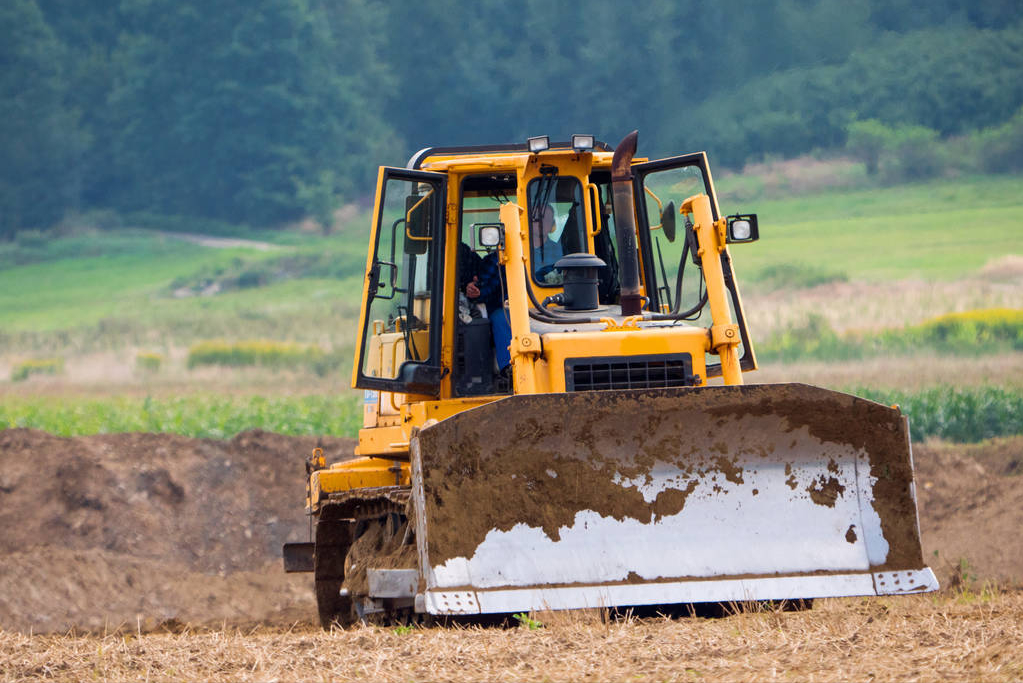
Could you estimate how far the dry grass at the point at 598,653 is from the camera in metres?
5.08

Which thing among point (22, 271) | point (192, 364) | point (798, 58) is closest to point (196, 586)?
point (192, 364)

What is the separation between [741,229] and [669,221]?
64cm

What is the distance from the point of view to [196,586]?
1276 cm

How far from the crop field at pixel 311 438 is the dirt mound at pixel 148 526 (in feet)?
0.12

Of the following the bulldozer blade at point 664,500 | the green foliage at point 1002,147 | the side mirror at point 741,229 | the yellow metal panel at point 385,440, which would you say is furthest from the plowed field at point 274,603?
the green foliage at point 1002,147

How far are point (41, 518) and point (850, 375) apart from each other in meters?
13.5

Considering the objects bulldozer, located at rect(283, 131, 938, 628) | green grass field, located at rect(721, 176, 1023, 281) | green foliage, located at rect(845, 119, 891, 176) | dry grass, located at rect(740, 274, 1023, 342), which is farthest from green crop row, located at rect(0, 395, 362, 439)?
green foliage, located at rect(845, 119, 891, 176)

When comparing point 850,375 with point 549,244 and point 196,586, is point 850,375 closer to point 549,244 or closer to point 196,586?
point 196,586

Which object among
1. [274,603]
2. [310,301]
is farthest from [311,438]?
[310,301]

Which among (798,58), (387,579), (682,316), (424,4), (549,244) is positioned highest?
(424,4)

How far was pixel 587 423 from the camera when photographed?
20.6ft

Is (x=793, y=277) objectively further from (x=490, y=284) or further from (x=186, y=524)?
(x=490, y=284)

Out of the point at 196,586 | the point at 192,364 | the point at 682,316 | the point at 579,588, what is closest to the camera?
the point at 579,588

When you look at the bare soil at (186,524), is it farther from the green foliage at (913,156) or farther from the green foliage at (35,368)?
the green foliage at (913,156)
